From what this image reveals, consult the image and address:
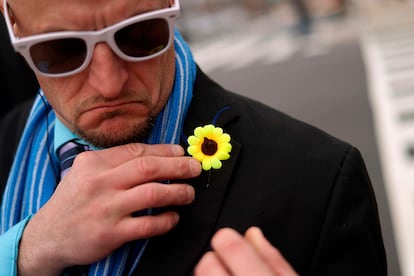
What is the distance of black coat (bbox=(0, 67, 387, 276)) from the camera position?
1.63 meters

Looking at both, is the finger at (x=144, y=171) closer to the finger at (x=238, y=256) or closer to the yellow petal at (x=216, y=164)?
the yellow petal at (x=216, y=164)

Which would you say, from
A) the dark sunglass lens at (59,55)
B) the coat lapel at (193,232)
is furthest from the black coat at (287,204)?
the dark sunglass lens at (59,55)

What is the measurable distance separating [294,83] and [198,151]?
9338mm

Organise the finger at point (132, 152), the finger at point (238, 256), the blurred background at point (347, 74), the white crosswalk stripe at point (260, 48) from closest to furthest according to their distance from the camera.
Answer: the finger at point (238, 256) → the finger at point (132, 152) → the blurred background at point (347, 74) → the white crosswalk stripe at point (260, 48)

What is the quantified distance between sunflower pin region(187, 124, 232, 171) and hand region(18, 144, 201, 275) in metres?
0.07

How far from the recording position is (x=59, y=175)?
1.90m

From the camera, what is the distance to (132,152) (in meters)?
1.50

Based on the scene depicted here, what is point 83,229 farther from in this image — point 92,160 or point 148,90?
point 148,90

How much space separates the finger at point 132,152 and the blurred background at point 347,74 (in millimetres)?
2888

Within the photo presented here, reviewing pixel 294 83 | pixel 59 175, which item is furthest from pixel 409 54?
pixel 59 175

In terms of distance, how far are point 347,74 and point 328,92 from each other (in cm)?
138

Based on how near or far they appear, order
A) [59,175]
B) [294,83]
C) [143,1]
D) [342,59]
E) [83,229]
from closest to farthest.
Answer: [83,229]
[143,1]
[59,175]
[294,83]
[342,59]

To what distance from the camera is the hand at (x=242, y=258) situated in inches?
41.5

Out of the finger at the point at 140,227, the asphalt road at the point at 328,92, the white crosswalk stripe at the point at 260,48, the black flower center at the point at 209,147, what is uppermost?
the black flower center at the point at 209,147
